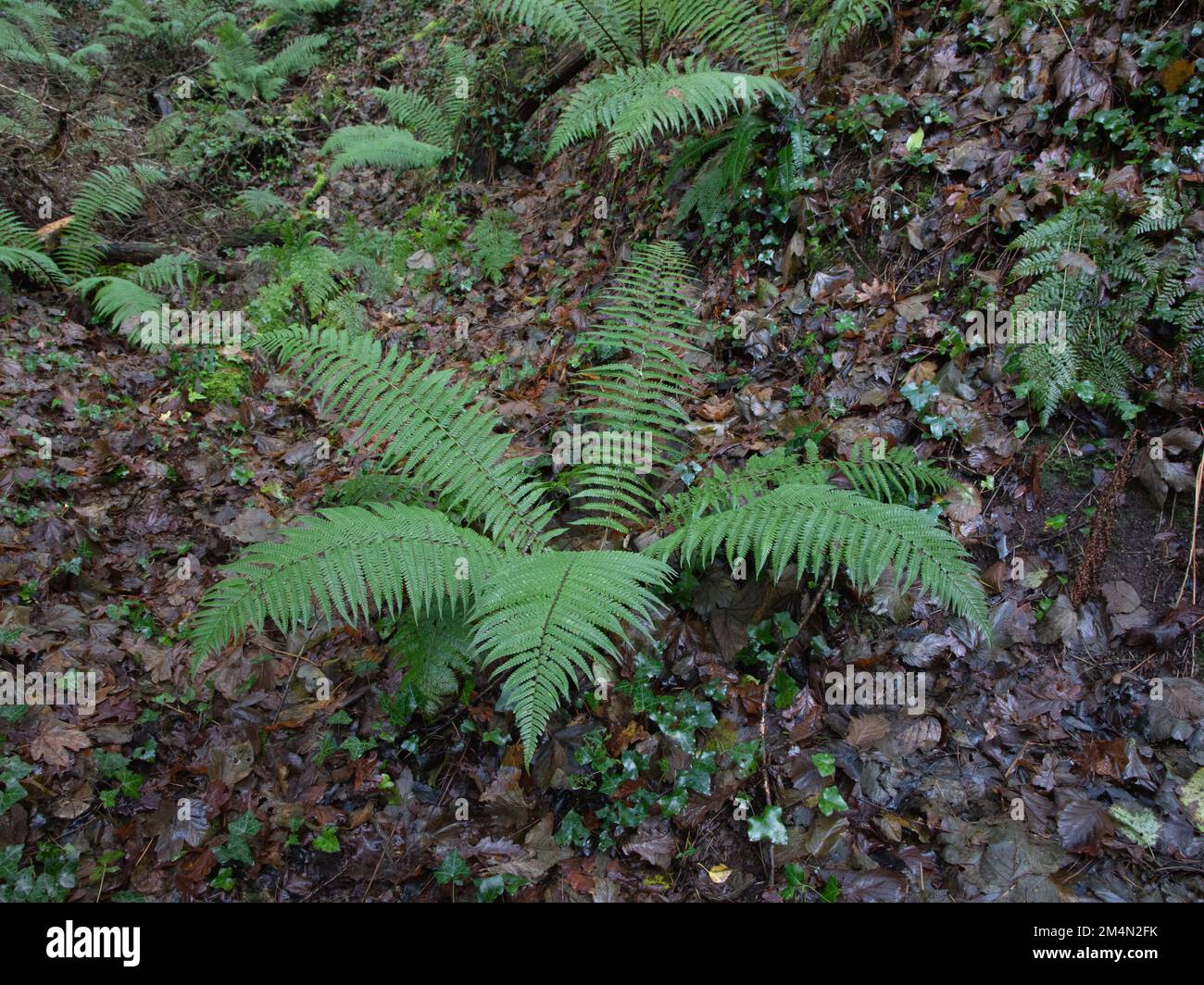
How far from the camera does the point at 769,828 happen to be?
2.26 meters

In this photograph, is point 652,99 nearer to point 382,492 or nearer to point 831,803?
point 382,492

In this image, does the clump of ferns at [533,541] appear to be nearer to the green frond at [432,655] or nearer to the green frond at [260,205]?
the green frond at [432,655]

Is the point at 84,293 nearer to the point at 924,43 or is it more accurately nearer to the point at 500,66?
the point at 500,66

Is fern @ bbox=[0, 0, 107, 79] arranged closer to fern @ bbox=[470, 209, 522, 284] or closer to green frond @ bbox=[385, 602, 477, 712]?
fern @ bbox=[470, 209, 522, 284]

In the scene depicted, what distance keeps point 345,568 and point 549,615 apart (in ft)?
2.42

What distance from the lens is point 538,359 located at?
14.2 feet

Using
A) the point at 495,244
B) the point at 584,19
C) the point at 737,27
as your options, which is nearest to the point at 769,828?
the point at 737,27

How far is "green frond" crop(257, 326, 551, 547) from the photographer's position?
302 centimetres

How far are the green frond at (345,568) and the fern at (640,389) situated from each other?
61 centimetres

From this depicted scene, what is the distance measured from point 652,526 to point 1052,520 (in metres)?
1.52

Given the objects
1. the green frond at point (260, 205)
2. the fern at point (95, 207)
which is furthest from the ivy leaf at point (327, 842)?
the green frond at point (260, 205)
